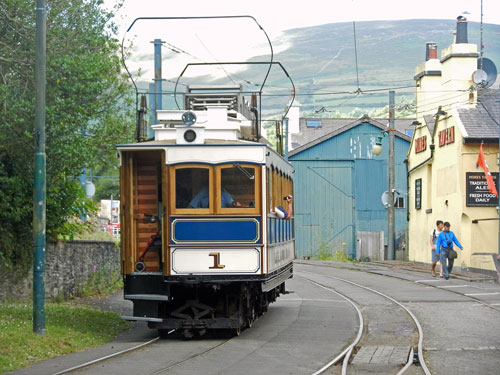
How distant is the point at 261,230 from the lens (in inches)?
589

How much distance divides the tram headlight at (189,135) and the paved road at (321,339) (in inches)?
123

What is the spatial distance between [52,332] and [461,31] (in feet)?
87.1

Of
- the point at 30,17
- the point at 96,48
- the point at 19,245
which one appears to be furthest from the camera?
the point at 96,48

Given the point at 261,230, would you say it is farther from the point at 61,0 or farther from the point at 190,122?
the point at 61,0

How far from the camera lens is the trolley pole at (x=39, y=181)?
14.5 meters

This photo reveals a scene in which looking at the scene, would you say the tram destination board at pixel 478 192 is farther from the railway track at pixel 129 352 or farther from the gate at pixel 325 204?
the railway track at pixel 129 352

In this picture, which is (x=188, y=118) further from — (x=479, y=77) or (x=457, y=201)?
(x=479, y=77)

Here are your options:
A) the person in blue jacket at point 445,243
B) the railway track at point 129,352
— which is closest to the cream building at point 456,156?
the person in blue jacket at point 445,243

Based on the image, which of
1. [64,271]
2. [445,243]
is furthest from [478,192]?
[64,271]

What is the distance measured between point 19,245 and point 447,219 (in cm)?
2002

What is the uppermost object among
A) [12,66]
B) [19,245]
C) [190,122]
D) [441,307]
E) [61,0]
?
[61,0]

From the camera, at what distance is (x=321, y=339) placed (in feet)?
48.7

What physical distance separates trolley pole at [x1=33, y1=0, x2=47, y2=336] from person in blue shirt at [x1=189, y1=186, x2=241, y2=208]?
7.53ft

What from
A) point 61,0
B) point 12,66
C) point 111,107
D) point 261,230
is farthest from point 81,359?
point 111,107
